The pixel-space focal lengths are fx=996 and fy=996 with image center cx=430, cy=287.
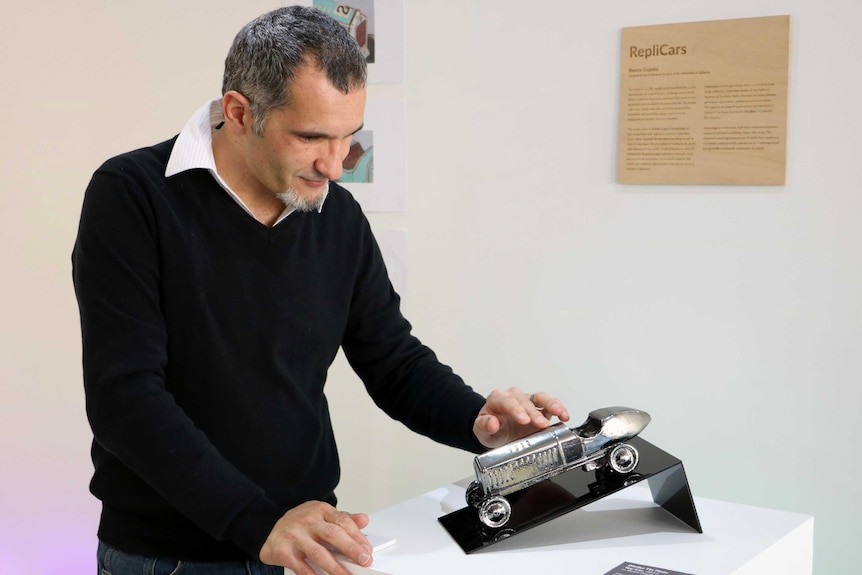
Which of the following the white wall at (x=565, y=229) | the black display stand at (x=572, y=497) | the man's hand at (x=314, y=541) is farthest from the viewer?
the white wall at (x=565, y=229)

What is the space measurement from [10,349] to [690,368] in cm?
212

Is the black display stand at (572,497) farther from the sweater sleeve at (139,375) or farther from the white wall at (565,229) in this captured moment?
the white wall at (565,229)

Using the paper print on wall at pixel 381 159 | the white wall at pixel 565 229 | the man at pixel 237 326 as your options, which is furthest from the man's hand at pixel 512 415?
the paper print on wall at pixel 381 159

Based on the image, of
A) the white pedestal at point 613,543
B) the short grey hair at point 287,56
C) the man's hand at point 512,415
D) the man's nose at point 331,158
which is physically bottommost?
the white pedestal at point 613,543

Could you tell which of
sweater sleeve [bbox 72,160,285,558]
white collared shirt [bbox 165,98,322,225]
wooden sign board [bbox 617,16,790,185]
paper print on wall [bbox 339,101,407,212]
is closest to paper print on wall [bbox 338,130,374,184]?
paper print on wall [bbox 339,101,407,212]

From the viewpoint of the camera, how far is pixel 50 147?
10.1 ft

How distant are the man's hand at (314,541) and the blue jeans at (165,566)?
28 centimetres

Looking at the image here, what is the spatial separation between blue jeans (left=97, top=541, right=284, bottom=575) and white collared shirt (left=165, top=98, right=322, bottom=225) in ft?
1.62

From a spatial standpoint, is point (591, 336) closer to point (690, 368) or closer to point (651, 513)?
point (690, 368)

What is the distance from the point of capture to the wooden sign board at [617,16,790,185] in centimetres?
211

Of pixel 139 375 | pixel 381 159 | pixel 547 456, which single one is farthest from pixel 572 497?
pixel 381 159

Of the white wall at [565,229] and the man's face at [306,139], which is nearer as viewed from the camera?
the man's face at [306,139]

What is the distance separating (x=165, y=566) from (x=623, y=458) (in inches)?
25.8

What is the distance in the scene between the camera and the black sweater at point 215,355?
1.22 m
